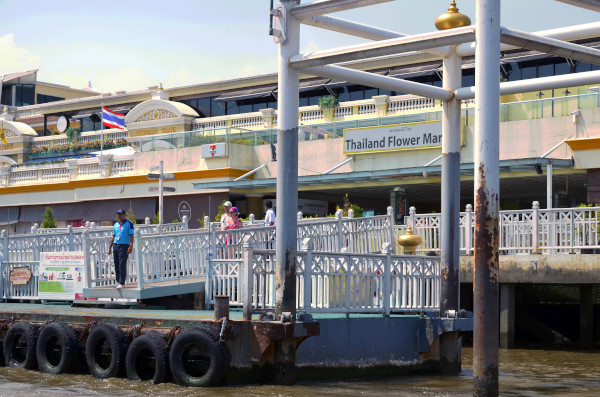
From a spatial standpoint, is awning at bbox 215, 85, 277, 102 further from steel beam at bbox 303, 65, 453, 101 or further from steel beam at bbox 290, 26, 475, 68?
steel beam at bbox 290, 26, 475, 68

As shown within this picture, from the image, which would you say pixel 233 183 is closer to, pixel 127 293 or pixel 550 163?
pixel 550 163

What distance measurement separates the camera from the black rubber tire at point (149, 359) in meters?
13.1

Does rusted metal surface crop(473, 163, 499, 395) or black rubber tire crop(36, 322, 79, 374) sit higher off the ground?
rusted metal surface crop(473, 163, 499, 395)

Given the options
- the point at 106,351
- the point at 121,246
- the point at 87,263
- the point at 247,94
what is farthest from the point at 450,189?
the point at 247,94

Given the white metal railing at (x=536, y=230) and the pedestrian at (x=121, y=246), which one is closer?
the pedestrian at (x=121, y=246)

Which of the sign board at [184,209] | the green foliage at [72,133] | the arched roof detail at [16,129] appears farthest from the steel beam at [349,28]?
the arched roof detail at [16,129]

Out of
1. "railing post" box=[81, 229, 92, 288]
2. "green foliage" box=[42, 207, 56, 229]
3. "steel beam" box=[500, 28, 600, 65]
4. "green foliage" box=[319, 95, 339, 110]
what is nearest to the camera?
"steel beam" box=[500, 28, 600, 65]

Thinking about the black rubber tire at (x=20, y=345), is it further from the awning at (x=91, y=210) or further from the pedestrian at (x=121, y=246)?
the awning at (x=91, y=210)

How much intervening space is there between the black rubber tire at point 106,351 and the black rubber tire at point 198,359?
1.11m

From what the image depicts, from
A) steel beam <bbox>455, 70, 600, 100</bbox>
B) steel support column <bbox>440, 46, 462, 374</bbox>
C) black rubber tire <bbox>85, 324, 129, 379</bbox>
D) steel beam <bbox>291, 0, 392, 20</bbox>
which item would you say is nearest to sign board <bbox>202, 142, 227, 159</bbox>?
steel support column <bbox>440, 46, 462, 374</bbox>

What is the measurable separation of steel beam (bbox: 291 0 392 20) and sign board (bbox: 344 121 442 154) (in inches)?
666

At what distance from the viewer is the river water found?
12.5 m

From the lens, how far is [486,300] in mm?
10945

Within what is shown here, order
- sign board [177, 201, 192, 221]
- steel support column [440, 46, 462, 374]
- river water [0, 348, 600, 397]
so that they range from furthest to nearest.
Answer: sign board [177, 201, 192, 221]
steel support column [440, 46, 462, 374]
river water [0, 348, 600, 397]
